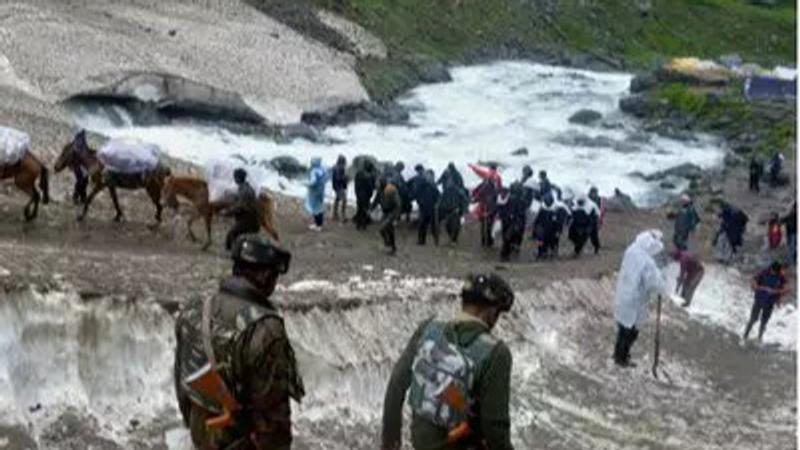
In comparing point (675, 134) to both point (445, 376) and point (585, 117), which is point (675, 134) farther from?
point (445, 376)

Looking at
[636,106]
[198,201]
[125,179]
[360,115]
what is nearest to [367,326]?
[198,201]

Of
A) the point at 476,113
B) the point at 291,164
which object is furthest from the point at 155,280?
the point at 476,113

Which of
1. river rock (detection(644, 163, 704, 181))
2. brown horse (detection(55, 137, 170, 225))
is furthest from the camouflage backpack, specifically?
river rock (detection(644, 163, 704, 181))

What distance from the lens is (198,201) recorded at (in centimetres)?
2097

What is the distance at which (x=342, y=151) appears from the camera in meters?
41.1

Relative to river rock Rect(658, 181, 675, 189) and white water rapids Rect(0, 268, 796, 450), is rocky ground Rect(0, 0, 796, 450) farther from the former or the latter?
river rock Rect(658, 181, 675, 189)

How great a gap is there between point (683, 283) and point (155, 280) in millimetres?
12700

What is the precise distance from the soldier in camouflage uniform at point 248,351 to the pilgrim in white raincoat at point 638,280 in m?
10.9

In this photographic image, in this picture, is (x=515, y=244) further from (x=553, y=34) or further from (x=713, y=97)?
(x=553, y=34)

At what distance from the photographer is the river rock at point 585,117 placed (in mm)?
51969

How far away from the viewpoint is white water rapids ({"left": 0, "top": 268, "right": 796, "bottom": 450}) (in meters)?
11.9

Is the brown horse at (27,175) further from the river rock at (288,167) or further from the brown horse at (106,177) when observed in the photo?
the river rock at (288,167)

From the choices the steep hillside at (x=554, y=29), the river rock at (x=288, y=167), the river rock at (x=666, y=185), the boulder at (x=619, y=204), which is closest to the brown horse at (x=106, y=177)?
the river rock at (x=288, y=167)

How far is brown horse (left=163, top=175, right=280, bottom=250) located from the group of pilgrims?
4.77 m
